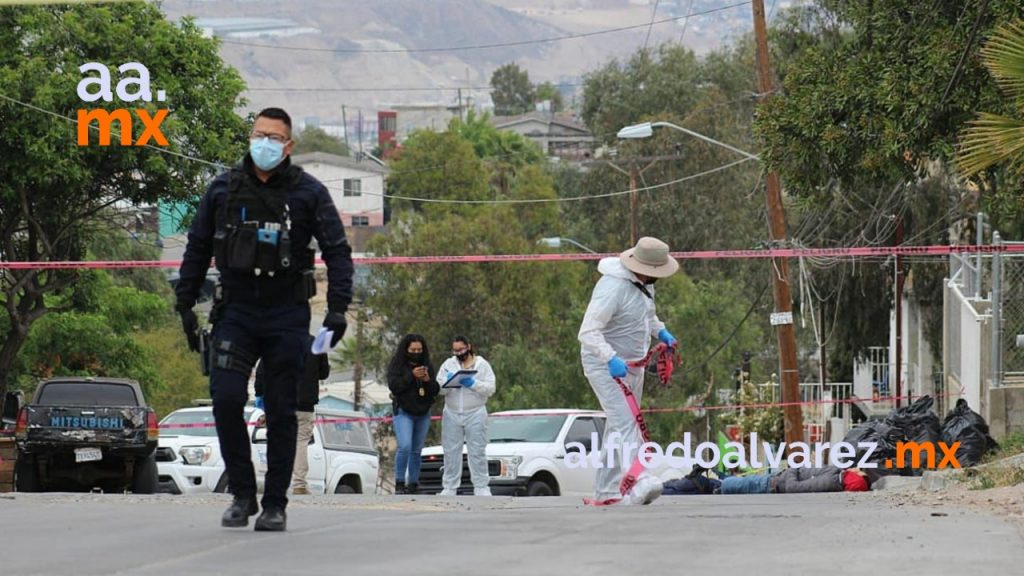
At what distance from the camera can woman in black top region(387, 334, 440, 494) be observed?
17781 millimetres

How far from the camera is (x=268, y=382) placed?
27.5 feet

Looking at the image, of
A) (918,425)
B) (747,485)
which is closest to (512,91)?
(918,425)

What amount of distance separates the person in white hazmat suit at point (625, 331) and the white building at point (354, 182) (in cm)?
9584

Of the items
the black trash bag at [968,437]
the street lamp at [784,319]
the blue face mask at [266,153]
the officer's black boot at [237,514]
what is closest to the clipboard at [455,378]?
the black trash bag at [968,437]

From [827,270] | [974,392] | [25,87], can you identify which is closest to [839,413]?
[827,270]

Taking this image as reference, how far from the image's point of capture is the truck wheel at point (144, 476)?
18.3 metres

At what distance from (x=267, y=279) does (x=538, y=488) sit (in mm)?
12802

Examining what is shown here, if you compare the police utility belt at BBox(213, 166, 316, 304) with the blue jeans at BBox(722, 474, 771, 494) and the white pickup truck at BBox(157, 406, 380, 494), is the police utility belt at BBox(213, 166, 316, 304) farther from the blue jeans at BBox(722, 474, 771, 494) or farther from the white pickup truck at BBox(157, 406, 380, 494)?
the white pickup truck at BBox(157, 406, 380, 494)

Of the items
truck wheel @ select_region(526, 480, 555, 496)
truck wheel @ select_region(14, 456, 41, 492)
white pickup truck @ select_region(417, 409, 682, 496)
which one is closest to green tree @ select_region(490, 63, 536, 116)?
white pickup truck @ select_region(417, 409, 682, 496)

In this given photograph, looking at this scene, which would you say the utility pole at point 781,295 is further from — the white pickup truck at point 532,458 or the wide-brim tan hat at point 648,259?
the wide-brim tan hat at point 648,259

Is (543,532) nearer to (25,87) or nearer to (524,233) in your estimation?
(25,87)

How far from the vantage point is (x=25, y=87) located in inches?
1030

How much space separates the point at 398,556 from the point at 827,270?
104ft

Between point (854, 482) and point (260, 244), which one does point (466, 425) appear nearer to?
point (854, 482)
